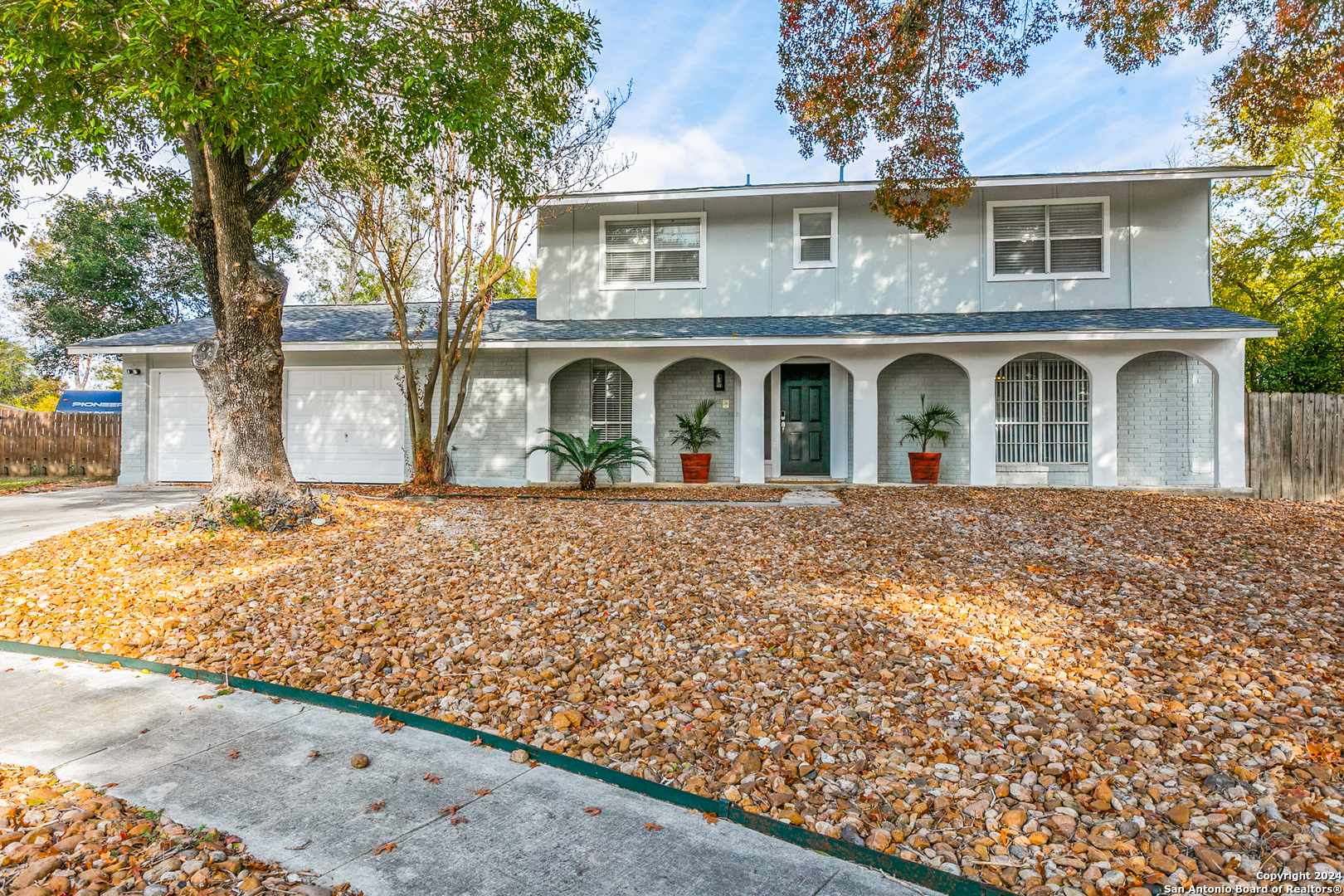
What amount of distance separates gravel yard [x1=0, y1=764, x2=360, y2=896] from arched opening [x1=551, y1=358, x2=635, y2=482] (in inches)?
381

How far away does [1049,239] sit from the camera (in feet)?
36.2

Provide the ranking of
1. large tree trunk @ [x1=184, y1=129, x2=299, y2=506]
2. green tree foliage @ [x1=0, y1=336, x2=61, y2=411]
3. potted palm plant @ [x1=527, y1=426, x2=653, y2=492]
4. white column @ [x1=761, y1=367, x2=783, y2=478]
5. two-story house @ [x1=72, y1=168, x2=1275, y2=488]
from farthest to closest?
green tree foliage @ [x1=0, y1=336, x2=61, y2=411] → white column @ [x1=761, y1=367, x2=783, y2=478] → potted palm plant @ [x1=527, y1=426, x2=653, y2=492] → two-story house @ [x1=72, y1=168, x2=1275, y2=488] → large tree trunk @ [x1=184, y1=129, x2=299, y2=506]

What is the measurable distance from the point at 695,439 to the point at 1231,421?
757cm

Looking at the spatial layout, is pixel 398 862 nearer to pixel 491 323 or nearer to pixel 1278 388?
pixel 491 323

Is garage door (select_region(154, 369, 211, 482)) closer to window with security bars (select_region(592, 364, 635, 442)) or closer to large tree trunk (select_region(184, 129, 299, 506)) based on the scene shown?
large tree trunk (select_region(184, 129, 299, 506))

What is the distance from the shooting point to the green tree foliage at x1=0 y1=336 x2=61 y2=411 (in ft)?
82.3


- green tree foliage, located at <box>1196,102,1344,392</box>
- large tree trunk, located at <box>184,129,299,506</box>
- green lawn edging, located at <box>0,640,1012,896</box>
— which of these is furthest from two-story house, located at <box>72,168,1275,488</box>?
green lawn edging, located at <box>0,640,1012,896</box>

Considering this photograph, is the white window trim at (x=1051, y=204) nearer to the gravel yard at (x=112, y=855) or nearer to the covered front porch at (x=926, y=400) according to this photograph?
the covered front porch at (x=926, y=400)

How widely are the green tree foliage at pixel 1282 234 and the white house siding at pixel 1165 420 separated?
632 cm

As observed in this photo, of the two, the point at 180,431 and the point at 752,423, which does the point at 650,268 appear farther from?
the point at 180,431

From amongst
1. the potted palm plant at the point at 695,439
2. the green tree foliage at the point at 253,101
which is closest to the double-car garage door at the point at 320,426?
the green tree foliage at the point at 253,101

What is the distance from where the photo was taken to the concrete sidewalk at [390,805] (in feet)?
6.40

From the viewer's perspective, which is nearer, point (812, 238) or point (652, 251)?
point (812, 238)

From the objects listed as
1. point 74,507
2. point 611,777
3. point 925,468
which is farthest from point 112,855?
point 925,468
